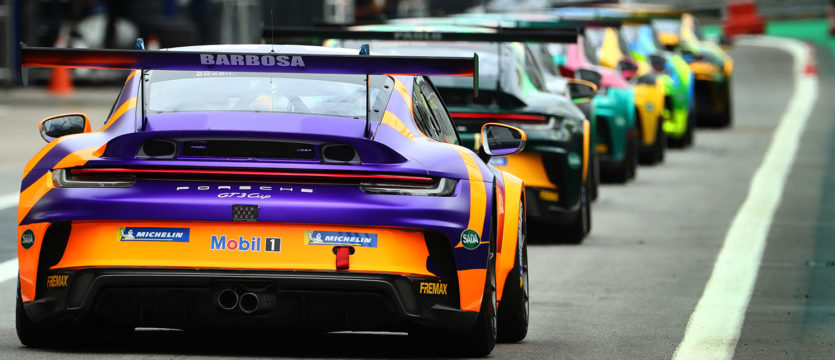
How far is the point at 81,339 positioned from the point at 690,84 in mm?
16803

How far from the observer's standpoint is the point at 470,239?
23.7 feet

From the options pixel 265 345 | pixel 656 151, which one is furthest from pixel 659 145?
pixel 265 345

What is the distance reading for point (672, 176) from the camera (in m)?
20.4

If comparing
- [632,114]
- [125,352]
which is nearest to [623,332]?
[125,352]

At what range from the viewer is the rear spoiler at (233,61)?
726cm

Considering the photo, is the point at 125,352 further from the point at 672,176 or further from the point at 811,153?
the point at 811,153

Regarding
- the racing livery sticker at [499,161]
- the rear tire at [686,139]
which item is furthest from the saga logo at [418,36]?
the rear tire at [686,139]

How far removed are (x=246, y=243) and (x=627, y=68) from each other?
43.1ft

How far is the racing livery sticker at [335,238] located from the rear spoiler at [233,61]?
0.63m

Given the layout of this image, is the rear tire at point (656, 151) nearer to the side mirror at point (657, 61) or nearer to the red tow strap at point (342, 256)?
the side mirror at point (657, 61)

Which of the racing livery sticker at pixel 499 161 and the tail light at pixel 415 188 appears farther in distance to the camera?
the racing livery sticker at pixel 499 161

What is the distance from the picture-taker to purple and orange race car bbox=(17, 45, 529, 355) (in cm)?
711

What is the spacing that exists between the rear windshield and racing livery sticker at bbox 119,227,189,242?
23.5 inches

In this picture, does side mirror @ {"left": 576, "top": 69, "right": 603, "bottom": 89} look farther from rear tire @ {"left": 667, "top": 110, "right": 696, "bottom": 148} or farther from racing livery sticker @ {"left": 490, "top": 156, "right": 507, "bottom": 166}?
rear tire @ {"left": 667, "top": 110, "right": 696, "bottom": 148}
